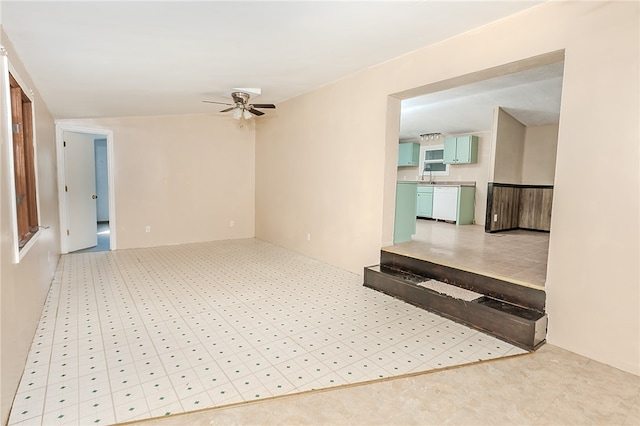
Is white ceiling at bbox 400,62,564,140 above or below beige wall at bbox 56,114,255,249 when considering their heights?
above

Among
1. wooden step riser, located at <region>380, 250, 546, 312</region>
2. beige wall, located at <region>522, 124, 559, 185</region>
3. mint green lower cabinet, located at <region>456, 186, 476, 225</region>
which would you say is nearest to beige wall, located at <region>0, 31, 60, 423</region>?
wooden step riser, located at <region>380, 250, 546, 312</region>

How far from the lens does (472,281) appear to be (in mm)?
3127

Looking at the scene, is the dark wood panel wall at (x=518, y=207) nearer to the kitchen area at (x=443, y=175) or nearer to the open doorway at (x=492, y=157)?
the open doorway at (x=492, y=157)

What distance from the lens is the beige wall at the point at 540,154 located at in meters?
6.09

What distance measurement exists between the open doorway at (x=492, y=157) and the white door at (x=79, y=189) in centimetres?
526

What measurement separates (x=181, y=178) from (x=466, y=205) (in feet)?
18.9

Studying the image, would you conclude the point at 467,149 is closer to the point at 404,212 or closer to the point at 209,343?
the point at 404,212

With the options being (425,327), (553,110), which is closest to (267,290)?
(425,327)

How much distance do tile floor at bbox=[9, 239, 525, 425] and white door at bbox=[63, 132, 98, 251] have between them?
160 cm

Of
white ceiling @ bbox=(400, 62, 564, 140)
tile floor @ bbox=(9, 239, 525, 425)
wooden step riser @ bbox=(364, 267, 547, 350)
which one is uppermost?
white ceiling @ bbox=(400, 62, 564, 140)

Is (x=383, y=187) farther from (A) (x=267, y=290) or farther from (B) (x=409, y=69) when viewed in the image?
(A) (x=267, y=290)

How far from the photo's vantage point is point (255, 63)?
333 centimetres

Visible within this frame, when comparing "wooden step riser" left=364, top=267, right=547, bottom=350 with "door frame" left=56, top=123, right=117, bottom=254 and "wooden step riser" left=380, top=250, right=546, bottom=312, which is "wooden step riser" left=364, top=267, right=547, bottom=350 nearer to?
"wooden step riser" left=380, top=250, right=546, bottom=312

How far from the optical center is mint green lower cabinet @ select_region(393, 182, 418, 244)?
4336 millimetres
